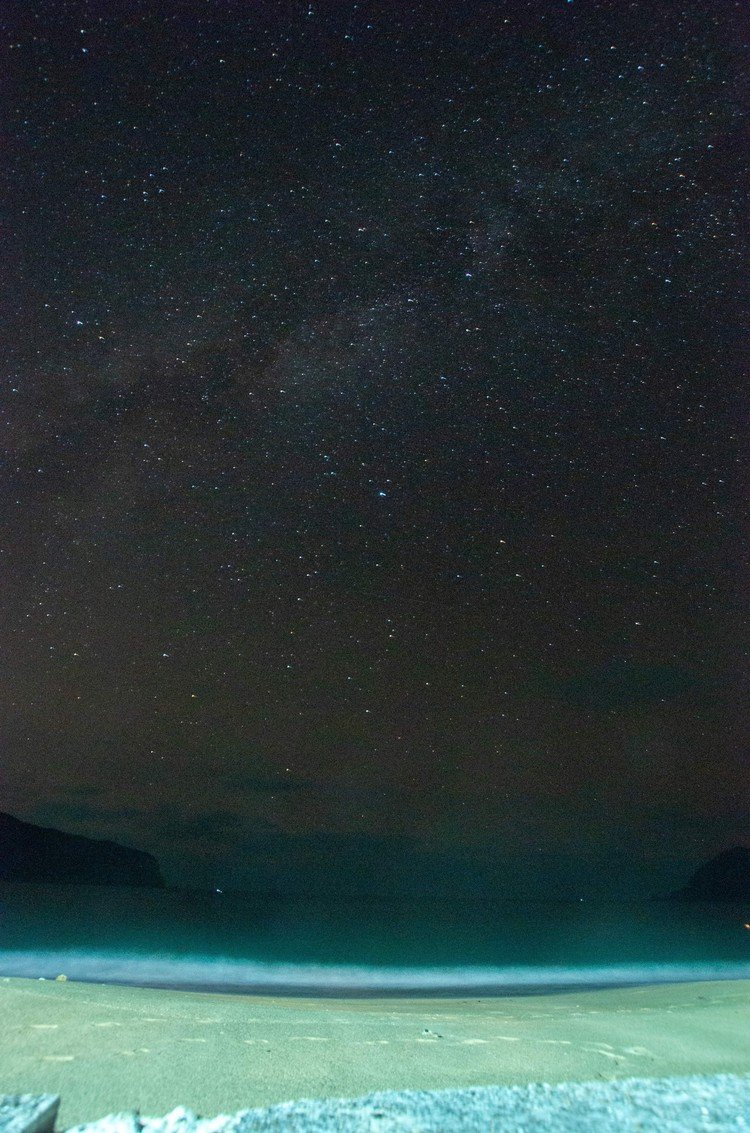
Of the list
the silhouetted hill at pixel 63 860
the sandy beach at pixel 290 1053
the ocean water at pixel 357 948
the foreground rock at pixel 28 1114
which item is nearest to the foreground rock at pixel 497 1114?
the foreground rock at pixel 28 1114

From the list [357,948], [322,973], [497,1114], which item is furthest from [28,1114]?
[357,948]

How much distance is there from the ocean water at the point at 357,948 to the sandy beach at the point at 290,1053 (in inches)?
436

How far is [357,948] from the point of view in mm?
30969

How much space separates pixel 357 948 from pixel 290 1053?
100 feet

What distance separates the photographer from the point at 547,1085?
2496 mm

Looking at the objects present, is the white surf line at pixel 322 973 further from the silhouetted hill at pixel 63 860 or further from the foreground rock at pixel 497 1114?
the silhouetted hill at pixel 63 860

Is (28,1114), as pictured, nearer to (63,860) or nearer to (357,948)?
(357,948)

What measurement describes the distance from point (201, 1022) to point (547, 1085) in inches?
131

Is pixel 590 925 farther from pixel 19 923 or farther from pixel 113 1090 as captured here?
pixel 113 1090

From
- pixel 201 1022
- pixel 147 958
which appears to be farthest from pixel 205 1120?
pixel 147 958

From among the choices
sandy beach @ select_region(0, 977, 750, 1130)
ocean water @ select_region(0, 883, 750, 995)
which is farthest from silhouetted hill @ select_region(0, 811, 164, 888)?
sandy beach @ select_region(0, 977, 750, 1130)

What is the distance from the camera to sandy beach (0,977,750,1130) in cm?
295

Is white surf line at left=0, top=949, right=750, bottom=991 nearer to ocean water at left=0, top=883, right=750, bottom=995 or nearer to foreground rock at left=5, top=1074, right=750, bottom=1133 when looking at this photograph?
ocean water at left=0, top=883, right=750, bottom=995

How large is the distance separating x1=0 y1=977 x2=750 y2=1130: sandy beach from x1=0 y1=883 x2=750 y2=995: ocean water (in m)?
11.1
